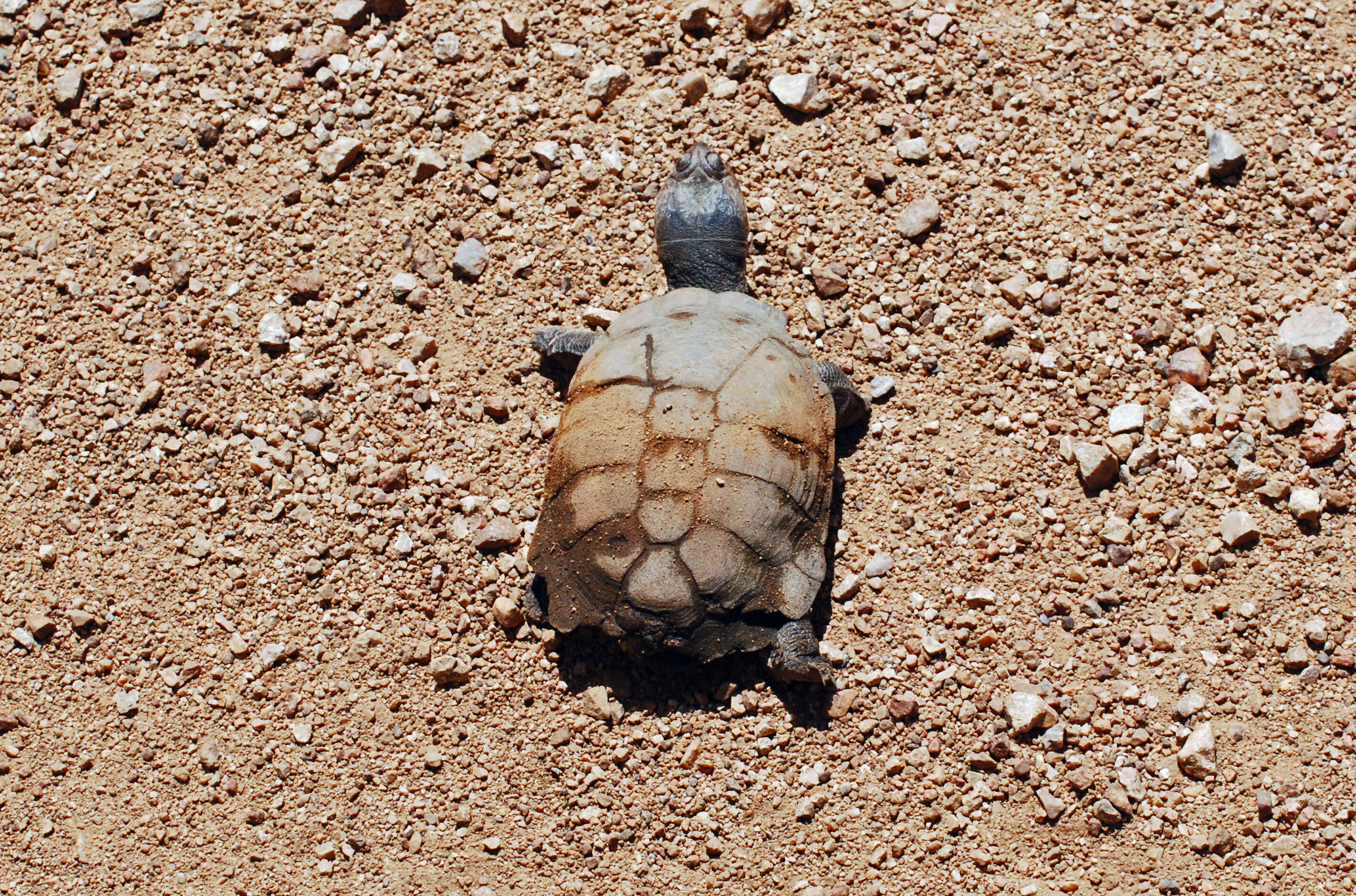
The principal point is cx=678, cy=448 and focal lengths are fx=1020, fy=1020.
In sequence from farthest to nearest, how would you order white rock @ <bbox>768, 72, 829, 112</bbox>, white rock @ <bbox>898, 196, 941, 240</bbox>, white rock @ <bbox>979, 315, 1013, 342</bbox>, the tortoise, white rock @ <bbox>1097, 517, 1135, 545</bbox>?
1. white rock @ <bbox>768, 72, 829, 112</bbox>
2. white rock @ <bbox>898, 196, 941, 240</bbox>
3. white rock @ <bbox>979, 315, 1013, 342</bbox>
4. white rock @ <bbox>1097, 517, 1135, 545</bbox>
5. the tortoise

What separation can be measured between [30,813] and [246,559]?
4.42 ft

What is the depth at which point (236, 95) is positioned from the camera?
480 centimetres

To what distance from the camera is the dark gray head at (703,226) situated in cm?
427

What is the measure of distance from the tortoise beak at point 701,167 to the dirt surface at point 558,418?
193 millimetres

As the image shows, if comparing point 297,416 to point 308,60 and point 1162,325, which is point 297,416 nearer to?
point 308,60

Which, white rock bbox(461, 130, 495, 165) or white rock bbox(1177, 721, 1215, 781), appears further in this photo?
white rock bbox(461, 130, 495, 165)

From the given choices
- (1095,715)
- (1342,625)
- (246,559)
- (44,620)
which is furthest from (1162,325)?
(44,620)

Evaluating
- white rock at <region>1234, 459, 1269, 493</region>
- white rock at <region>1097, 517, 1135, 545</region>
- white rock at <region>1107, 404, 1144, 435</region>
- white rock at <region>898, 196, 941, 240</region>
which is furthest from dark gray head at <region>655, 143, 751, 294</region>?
white rock at <region>1234, 459, 1269, 493</region>

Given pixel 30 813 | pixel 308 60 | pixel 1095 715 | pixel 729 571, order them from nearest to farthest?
pixel 729 571 → pixel 1095 715 → pixel 30 813 → pixel 308 60

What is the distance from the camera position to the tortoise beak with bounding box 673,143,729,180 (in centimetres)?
438

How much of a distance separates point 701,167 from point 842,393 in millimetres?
1170

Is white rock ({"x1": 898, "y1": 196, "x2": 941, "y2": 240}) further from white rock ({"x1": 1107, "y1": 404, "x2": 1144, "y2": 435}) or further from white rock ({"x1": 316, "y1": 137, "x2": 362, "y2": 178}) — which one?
white rock ({"x1": 316, "y1": 137, "x2": 362, "y2": 178})

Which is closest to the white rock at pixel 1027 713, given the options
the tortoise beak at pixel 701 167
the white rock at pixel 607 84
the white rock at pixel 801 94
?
the tortoise beak at pixel 701 167

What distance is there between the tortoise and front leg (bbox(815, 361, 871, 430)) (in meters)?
0.02
